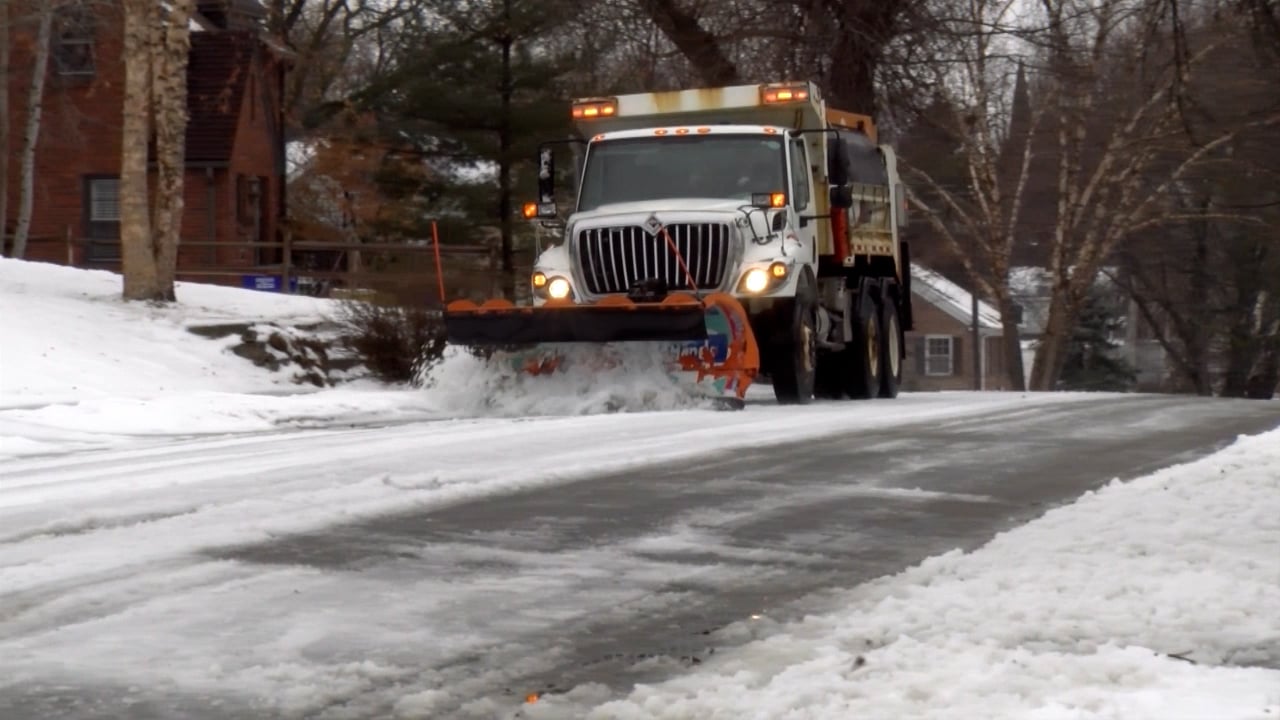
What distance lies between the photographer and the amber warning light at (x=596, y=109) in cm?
1758

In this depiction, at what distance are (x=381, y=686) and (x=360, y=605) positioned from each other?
1.07 meters

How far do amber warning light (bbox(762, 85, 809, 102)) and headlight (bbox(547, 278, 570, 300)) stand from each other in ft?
9.50

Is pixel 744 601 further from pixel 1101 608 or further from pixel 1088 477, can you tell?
pixel 1088 477

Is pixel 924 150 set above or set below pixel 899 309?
above

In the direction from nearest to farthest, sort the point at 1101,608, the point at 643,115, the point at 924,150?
1. the point at 1101,608
2. the point at 643,115
3. the point at 924,150

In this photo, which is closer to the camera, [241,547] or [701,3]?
[241,547]

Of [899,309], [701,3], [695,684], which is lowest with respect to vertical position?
[695,684]

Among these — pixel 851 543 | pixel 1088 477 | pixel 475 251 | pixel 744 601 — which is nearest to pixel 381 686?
pixel 744 601

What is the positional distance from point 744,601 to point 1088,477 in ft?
13.8

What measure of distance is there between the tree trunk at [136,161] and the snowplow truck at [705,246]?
683 centimetres

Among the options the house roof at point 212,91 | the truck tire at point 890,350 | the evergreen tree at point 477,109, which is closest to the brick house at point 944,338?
the house roof at point 212,91

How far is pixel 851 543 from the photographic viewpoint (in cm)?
739

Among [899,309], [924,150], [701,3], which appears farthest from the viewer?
[924,150]

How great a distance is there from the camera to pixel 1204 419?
14742 millimetres
